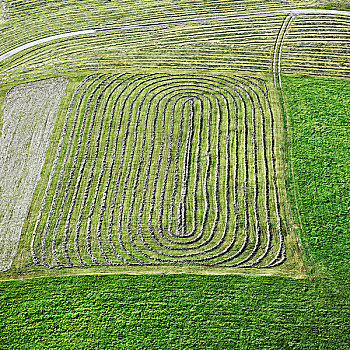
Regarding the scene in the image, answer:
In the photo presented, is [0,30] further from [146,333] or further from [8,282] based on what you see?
[146,333]

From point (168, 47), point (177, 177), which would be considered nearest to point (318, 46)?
point (168, 47)

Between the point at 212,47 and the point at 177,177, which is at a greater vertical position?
the point at 212,47

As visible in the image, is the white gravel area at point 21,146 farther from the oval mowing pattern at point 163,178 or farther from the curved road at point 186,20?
the curved road at point 186,20

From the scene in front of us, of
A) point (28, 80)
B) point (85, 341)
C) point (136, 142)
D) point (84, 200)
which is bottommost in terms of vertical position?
point (85, 341)

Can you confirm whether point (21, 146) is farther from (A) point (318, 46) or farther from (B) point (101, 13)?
(A) point (318, 46)

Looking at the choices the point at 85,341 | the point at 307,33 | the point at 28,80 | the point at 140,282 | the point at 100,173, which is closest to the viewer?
the point at 85,341

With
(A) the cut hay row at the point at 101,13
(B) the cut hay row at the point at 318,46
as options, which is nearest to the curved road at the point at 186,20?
(A) the cut hay row at the point at 101,13

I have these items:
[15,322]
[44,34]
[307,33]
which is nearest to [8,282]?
[15,322]
